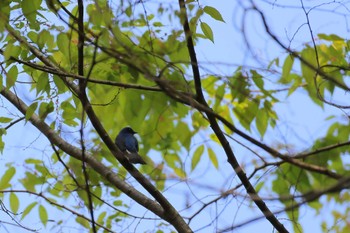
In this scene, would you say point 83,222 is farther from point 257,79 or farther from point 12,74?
point 257,79

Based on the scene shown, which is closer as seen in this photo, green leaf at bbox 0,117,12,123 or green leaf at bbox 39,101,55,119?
green leaf at bbox 39,101,55,119

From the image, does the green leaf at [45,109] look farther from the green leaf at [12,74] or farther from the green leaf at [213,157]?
the green leaf at [213,157]

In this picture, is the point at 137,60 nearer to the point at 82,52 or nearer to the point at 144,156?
the point at 82,52

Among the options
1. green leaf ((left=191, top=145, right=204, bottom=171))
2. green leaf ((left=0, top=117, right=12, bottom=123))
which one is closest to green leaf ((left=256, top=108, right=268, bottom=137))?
green leaf ((left=191, top=145, right=204, bottom=171))

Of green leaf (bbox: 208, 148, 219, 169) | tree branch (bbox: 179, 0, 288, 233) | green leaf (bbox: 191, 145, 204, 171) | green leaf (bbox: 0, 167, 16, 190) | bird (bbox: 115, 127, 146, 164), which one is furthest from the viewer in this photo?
bird (bbox: 115, 127, 146, 164)

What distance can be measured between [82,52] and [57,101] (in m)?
0.65

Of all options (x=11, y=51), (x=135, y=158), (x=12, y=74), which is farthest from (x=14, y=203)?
(x=11, y=51)

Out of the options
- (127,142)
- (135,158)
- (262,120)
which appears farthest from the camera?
(127,142)

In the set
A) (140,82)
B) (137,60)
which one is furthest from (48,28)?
(137,60)

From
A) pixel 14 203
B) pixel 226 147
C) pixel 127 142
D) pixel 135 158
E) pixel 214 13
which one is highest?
pixel 127 142

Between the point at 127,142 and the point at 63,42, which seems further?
the point at 127,142

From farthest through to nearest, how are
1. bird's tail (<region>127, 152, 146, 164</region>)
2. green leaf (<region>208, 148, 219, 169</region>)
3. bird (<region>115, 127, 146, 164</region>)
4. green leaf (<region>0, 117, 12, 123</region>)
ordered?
1. bird (<region>115, 127, 146, 164</region>)
2. bird's tail (<region>127, 152, 146, 164</region>)
3. green leaf (<region>0, 117, 12, 123</region>)
4. green leaf (<region>208, 148, 219, 169</region>)

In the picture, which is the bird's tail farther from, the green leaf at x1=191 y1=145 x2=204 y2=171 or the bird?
the green leaf at x1=191 y1=145 x2=204 y2=171

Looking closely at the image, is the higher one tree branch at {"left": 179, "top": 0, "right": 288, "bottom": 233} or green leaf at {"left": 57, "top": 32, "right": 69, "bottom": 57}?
green leaf at {"left": 57, "top": 32, "right": 69, "bottom": 57}
